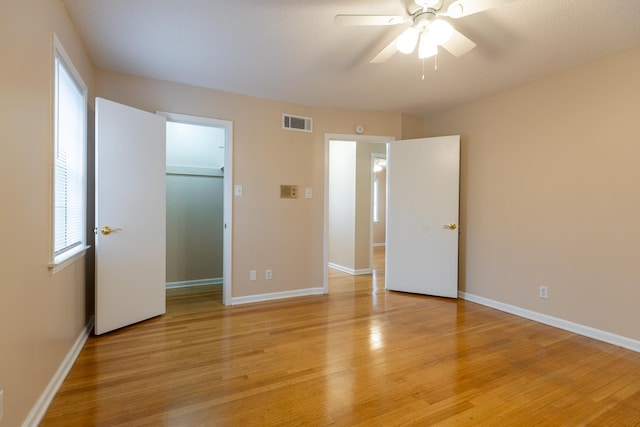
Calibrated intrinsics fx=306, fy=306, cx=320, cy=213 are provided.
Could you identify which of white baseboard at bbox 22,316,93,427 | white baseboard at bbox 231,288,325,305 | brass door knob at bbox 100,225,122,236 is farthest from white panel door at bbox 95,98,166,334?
white baseboard at bbox 231,288,325,305

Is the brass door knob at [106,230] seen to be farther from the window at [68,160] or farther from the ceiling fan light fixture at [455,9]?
the ceiling fan light fixture at [455,9]

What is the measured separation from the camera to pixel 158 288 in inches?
117

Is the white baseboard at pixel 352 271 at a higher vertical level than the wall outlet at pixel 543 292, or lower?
lower

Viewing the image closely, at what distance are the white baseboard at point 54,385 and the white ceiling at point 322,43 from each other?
230cm

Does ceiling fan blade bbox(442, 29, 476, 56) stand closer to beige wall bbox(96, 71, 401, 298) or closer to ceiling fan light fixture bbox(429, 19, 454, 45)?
ceiling fan light fixture bbox(429, 19, 454, 45)

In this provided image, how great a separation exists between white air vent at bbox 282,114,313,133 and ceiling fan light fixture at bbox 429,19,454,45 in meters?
2.13

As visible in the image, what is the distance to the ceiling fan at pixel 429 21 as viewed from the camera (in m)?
1.67

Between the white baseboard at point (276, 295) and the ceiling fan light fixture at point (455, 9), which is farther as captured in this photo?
the white baseboard at point (276, 295)

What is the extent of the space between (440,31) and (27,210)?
243cm

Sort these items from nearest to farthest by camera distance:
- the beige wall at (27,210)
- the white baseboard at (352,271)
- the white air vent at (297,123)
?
the beige wall at (27,210) → the white air vent at (297,123) → the white baseboard at (352,271)

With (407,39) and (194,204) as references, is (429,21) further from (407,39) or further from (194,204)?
(194,204)

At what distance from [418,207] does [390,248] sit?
2.18 ft

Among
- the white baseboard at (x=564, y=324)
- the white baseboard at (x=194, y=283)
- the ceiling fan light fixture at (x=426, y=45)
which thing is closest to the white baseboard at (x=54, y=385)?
the white baseboard at (x=194, y=283)

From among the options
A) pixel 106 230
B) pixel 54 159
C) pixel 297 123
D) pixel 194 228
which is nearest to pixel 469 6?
pixel 297 123
